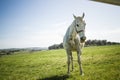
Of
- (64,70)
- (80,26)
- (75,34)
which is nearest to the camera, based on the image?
(80,26)

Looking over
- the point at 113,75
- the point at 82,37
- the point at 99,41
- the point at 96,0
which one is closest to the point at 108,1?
the point at 96,0

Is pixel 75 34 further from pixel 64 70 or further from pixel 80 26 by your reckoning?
pixel 64 70

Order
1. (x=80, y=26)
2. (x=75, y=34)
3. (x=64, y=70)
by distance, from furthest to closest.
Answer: (x=64, y=70) < (x=75, y=34) < (x=80, y=26)

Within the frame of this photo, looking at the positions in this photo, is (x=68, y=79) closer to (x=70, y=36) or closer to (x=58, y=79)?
(x=58, y=79)

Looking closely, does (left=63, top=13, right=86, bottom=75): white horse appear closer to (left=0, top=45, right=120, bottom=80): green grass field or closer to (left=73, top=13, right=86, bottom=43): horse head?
(left=73, top=13, right=86, bottom=43): horse head

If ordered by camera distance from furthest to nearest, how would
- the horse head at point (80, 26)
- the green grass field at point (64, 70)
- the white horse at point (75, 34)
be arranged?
the green grass field at point (64, 70) → the white horse at point (75, 34) → the horse head at point (80, 26)

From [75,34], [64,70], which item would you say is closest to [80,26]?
[75,34]

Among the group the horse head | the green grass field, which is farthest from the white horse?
the green grass field

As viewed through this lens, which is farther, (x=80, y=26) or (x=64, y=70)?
(x=64, y=70)

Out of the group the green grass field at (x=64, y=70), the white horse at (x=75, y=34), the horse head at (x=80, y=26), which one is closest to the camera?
the horse head at (x=80, y=26)

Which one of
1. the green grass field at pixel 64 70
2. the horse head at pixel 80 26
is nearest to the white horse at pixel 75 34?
the horse head at pixel 80 26

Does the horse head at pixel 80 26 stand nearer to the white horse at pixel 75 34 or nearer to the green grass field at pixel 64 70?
the white horse at pixel 75 34

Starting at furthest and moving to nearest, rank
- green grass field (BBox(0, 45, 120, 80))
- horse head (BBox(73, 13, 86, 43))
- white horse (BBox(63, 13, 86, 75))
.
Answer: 1. green grass field (BBox(0, 45, 120, 80))
2. white horse (BBox(63, 13, 86, 75))
3. horse head (BBox(73, 13, 86, 43))

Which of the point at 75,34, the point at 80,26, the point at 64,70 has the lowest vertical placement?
the point at 64,70
